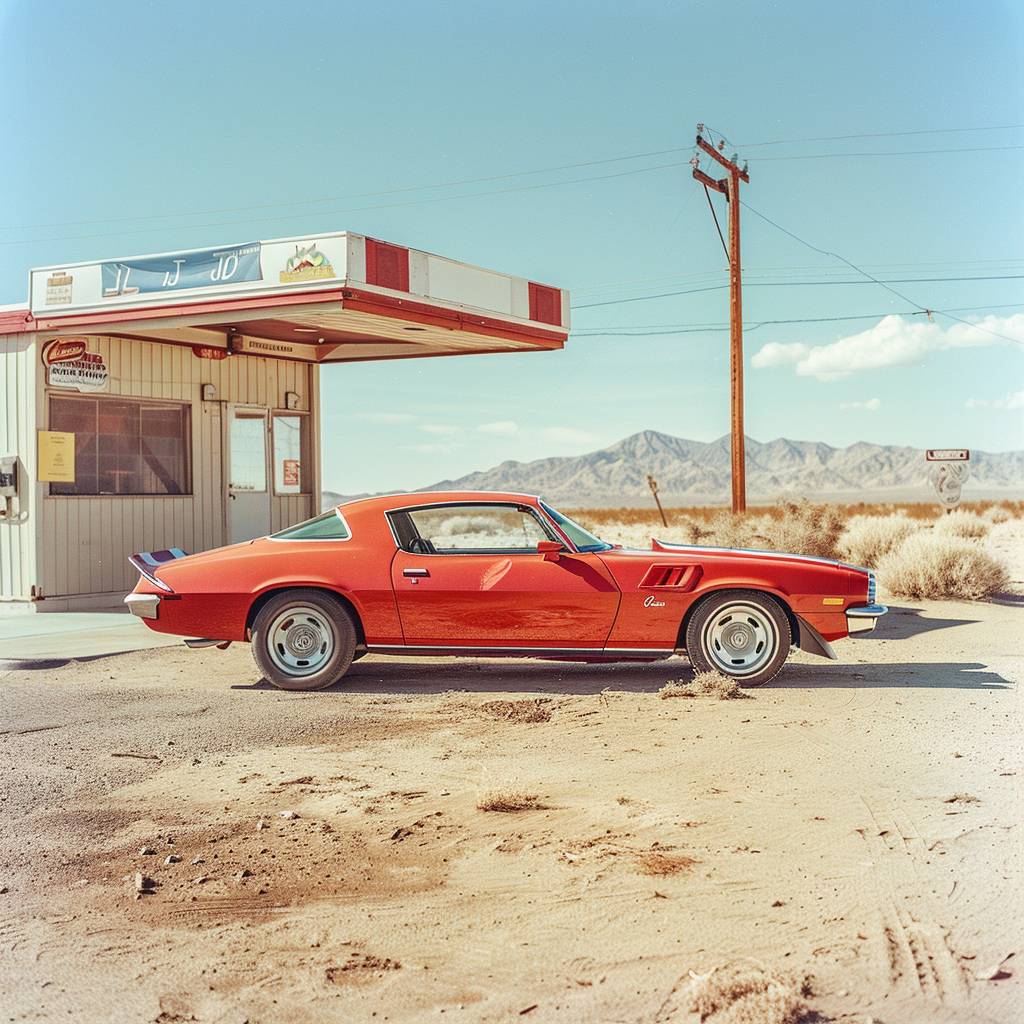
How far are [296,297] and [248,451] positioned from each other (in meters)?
4.65

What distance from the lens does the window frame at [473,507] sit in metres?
9.22

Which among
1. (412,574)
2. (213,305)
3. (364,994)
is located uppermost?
(213,305)

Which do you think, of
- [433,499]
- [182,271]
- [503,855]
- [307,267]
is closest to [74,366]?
[182,271]

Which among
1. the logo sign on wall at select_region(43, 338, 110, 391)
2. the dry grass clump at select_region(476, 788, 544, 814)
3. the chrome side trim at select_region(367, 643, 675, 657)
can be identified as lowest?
the dry grass clump at select_region(476, 788, 544, 814)

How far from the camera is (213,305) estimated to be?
44.7 ft

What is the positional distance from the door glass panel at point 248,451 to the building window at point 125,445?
0.87 m

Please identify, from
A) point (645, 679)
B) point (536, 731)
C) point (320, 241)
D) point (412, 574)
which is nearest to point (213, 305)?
point (320, 241)

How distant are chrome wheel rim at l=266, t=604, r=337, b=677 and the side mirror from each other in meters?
1.67

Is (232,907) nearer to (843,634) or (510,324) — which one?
(843,634)

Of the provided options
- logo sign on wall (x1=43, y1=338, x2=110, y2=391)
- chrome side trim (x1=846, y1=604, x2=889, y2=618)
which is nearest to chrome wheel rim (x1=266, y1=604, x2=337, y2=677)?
chrome side trim (x1=846, y1=604, x2=889, y2=618)

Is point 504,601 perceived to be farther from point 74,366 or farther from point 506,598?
point 74,366

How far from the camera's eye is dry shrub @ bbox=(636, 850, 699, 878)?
4.87 metres

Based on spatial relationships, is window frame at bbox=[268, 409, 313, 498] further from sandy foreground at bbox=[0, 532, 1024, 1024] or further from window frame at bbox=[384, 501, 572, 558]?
sandy foreground at bbox=[0, 532, 1024, 1024]

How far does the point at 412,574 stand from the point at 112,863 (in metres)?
4.24
